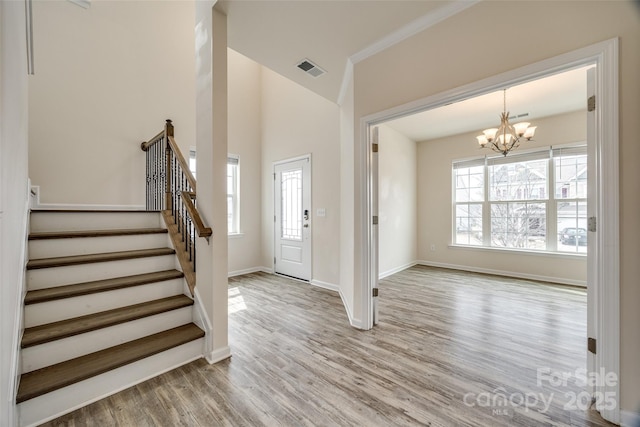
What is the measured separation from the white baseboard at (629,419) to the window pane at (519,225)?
384cm

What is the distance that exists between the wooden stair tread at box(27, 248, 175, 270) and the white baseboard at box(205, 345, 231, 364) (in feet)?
3.52

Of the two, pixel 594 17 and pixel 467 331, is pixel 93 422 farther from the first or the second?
pixel 594 17

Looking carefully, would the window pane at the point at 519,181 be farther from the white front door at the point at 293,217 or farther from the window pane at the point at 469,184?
the white front door at the point at 293,217

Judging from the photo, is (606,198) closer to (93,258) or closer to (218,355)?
(218,355)

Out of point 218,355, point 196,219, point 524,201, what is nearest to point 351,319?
point 218,355

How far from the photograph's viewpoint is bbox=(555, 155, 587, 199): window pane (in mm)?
4199

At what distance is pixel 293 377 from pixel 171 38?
507 cm

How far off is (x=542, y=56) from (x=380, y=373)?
7.95 feet

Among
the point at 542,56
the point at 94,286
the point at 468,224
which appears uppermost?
the point at 542,56

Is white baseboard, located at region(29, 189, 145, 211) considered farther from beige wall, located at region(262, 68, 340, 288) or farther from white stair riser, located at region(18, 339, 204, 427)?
beige wall, located at region(262, 68, 340, 288)

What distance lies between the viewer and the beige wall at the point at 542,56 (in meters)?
1.40

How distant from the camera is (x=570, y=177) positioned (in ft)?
14.1

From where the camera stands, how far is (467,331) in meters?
2.60

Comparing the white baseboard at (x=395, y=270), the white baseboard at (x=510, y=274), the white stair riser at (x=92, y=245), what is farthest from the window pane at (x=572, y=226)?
the white stair riser at (x=92, y=245)
